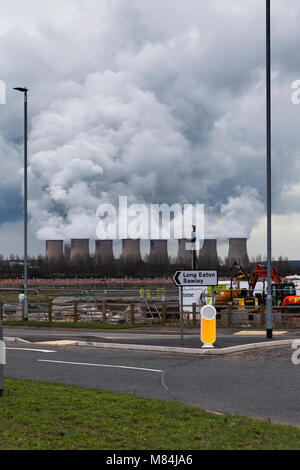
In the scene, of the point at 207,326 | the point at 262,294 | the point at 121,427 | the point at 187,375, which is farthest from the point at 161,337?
the point at 121,427

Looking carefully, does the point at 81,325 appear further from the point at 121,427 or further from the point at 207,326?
the point at 121,427

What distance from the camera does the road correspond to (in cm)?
965

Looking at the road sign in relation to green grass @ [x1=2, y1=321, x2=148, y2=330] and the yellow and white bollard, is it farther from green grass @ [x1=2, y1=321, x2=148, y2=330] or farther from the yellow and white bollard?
green grass @ [x1=2, y1=321, x2=148, y2=330]

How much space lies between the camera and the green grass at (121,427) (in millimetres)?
6316

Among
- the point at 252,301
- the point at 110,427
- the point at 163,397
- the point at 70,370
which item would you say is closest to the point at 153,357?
the point at 70,370

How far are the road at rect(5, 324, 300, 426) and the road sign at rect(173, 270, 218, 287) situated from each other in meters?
2.67

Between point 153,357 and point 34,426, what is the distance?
906 cm

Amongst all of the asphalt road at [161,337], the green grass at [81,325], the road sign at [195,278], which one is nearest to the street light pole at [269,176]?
the asphalt road at [161,337]

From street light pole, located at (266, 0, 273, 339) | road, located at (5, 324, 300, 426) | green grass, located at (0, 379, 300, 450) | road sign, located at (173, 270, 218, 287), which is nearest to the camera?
green grass, located at (0, 379, 300, 450)

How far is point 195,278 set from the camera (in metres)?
18.5

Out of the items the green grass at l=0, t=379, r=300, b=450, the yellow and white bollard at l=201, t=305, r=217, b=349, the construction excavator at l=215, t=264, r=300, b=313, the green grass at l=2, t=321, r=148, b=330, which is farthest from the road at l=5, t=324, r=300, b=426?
the construction excavator at l=215, t=264, r=300, b=313

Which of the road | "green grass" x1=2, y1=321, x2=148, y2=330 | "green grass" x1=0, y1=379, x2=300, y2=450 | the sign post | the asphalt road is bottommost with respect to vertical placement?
"green grass" x1=2, y1=321, x2=148, y2=330

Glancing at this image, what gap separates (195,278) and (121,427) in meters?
11.6

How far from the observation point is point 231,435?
679cm
